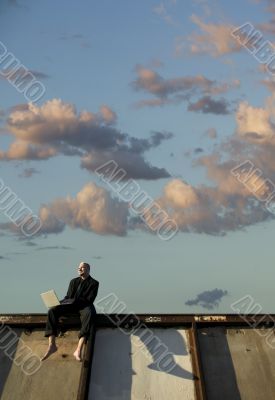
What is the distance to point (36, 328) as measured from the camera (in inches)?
291

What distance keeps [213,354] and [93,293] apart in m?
2.36

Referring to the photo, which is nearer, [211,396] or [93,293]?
[211,396]

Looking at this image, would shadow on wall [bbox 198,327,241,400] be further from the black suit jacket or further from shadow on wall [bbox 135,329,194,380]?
the black suit jacket

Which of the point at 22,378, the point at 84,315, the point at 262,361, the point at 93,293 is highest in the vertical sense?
the point at 93,293

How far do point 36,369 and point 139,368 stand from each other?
5.57 ft

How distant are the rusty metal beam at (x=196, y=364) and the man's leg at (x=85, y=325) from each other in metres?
1.76

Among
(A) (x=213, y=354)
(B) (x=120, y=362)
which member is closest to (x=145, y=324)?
(B) (x=120, y=362)

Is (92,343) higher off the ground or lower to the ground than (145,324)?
lower

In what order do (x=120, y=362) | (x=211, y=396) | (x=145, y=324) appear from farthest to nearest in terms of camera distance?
1. (x=145, y=324)
2. (x=120, y=362)
3. (x=211, y=396)

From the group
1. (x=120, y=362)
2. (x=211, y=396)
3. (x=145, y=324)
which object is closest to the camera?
(x=211, y=396)

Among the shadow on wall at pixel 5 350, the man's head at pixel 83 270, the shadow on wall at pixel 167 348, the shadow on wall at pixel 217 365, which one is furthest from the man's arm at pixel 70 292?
the shadow on wall at pixel 217 365

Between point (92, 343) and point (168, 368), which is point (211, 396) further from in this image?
point (92, 343)

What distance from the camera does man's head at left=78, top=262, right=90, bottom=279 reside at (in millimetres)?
7743

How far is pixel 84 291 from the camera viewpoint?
7535 mm
